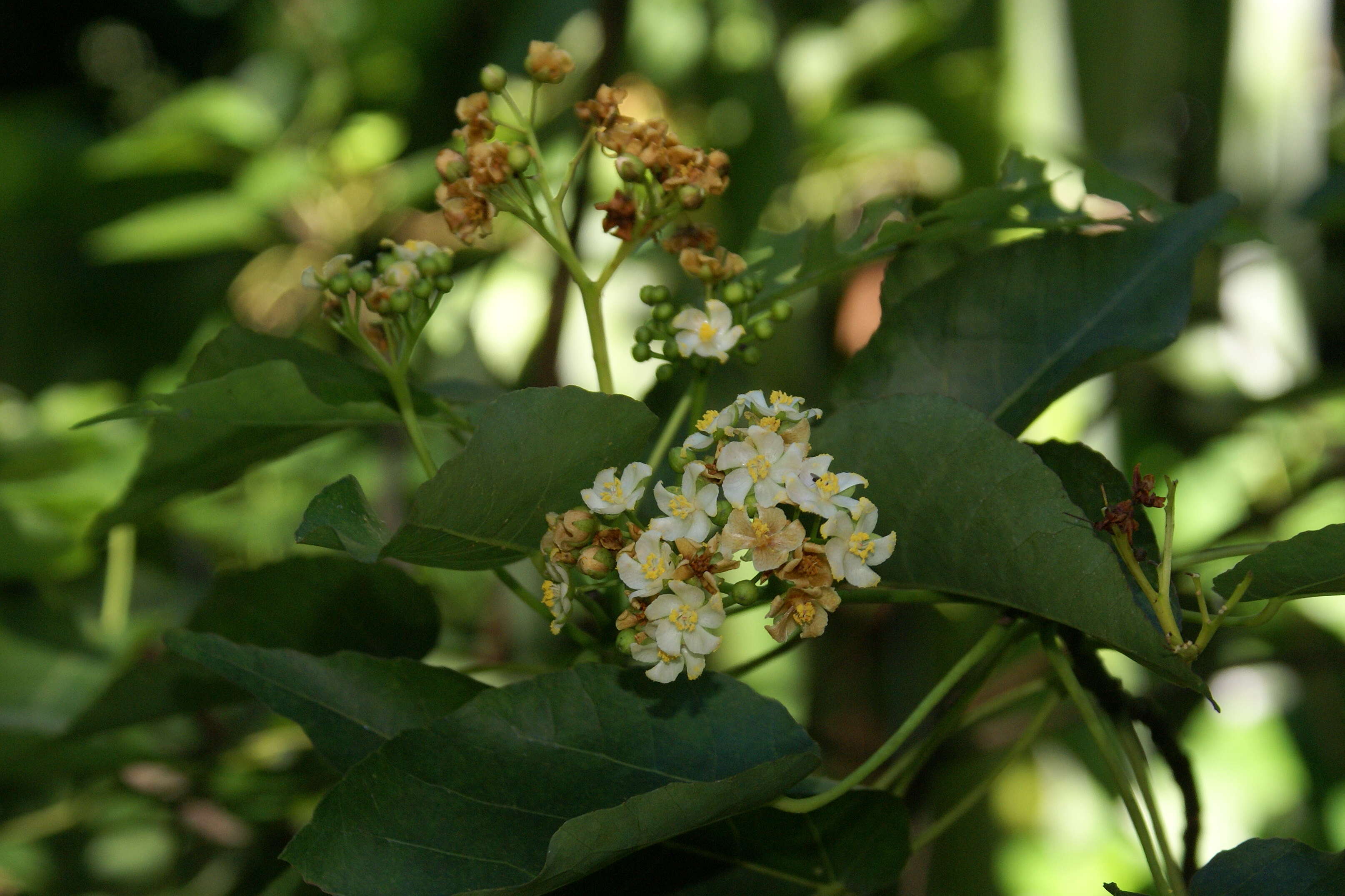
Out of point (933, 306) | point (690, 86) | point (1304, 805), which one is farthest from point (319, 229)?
point (1304, 805)

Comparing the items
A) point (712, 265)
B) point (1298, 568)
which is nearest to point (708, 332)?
point (712, 265)

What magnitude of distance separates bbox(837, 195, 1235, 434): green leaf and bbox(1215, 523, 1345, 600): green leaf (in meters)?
0.15

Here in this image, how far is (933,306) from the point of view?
0.59 m

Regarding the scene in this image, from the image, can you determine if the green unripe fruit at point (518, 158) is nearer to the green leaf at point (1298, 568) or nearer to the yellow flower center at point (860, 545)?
the yellow flower center at point (860, 545)

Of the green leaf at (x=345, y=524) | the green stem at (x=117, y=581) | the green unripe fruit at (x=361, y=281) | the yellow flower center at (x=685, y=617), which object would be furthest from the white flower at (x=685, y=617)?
the green stem at (x=117, y=581)

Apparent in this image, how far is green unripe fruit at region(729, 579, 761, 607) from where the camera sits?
17.7 inches

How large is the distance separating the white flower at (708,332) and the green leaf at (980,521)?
0.20ft

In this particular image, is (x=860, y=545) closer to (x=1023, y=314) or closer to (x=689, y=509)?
(x=689, y=509)

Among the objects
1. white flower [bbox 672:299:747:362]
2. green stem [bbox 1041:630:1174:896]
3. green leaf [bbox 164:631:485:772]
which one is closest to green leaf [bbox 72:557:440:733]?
green leaf [bbox 164:631:485:772]

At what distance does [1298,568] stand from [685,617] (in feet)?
0.76

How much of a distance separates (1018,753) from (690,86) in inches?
47.4

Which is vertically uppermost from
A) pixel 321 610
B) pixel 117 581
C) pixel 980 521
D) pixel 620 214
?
pixel 620 214

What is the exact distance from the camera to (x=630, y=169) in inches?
20.4

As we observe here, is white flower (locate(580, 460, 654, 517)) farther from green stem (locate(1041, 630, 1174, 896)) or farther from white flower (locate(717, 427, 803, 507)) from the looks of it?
green stem (locate(1041, 630, 1174, 896))
